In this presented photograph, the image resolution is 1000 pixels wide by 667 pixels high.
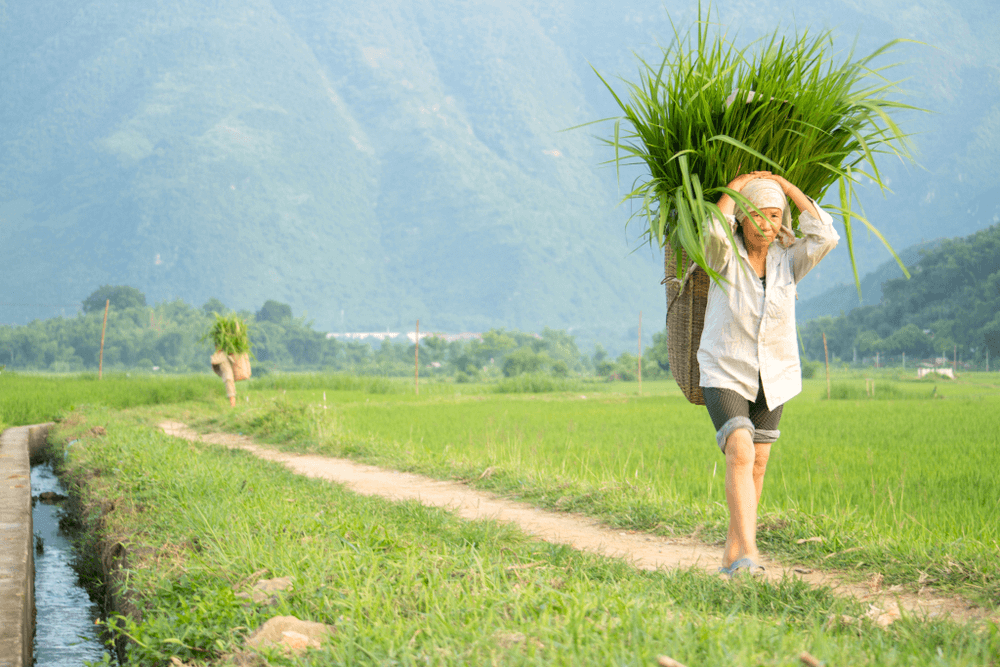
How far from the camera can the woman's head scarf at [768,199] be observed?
3.17m

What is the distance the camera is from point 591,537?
437 cm

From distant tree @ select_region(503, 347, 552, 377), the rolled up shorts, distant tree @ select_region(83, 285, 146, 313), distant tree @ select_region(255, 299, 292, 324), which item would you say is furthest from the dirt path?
distant tree @ select_region(83, 285, 146, 313)

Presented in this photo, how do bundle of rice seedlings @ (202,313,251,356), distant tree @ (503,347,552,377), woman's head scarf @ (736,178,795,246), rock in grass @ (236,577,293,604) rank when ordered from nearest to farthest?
rock in grass @ (236,577,293,604) → woman's head scarf @ (736,178,795,246) → bundle of rice seedlings @ (202,313,251,356) → distant tree @ (503,347,552,377)

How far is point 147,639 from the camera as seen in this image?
240 cm

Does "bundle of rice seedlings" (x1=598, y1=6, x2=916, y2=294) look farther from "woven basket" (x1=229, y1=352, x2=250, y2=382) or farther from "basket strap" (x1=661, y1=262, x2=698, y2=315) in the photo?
"woven basket" (x1=229, y1=352, x2=250, y2=382)

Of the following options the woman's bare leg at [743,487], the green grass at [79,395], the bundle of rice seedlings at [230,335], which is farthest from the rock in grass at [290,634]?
the bundle of rice seedlings at [230,335]

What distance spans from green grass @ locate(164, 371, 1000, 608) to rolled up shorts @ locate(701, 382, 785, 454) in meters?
0.81

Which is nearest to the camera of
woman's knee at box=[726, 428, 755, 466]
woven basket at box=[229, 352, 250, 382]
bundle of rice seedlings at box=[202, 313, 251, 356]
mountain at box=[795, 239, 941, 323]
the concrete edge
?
the concrete edge

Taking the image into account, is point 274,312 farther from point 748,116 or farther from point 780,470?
point 748,116

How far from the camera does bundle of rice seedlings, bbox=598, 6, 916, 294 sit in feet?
11.2

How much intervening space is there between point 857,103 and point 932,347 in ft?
163

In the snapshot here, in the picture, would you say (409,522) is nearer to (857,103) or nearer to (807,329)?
(857,103)

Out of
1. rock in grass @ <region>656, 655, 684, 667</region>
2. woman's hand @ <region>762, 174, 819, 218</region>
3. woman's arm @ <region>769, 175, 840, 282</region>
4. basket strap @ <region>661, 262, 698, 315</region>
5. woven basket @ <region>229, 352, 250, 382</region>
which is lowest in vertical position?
rock in grass @ <region>656, 655, 684, 667</region>

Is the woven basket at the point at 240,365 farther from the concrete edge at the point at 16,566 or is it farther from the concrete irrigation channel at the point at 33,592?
the concrete irrigation channel at the point at 33,592
